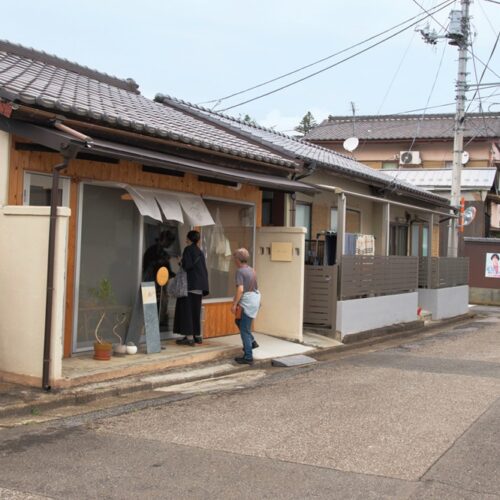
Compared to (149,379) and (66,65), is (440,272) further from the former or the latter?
(149,379)

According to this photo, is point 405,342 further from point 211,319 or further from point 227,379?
point 227,379

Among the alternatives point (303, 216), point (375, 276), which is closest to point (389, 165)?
point (303, 216)

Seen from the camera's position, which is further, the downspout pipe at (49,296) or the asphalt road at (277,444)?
the downspout pipe at (49,296)

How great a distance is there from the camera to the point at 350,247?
44.0 ft

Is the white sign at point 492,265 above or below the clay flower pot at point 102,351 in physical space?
above

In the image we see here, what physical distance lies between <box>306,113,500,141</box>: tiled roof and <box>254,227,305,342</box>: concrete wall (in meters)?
24.1

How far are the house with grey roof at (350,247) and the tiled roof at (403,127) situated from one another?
53.5 ft

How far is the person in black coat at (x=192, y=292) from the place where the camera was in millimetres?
10258

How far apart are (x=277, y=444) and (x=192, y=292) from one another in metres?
4.72

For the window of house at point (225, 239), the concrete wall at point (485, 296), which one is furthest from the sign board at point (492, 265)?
the window of house at point (225, 239)

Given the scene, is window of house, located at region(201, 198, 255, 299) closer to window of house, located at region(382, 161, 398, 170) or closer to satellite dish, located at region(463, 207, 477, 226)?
satellite dish, located at region(463, 207, 477, 226)

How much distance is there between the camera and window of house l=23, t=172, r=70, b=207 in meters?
8.30

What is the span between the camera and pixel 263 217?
44.4 feet

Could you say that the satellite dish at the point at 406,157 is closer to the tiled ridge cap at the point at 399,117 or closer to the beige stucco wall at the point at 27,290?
the tiled ridge cap at the point at 399,117
